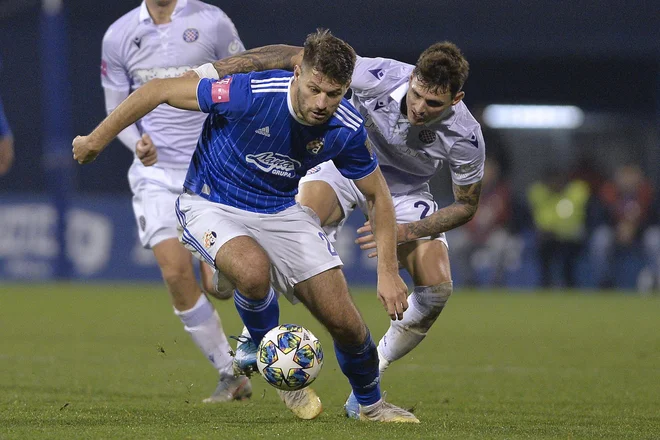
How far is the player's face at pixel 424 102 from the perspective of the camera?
6047 millimetres

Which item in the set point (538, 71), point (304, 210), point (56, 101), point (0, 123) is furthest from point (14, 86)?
point (304, 210)

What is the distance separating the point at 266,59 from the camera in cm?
623

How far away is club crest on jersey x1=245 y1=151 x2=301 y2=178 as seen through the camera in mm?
5645

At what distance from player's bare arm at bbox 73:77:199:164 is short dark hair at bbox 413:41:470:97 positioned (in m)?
1.17

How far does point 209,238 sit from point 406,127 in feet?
4.68

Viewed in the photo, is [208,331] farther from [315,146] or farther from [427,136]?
[315,146]

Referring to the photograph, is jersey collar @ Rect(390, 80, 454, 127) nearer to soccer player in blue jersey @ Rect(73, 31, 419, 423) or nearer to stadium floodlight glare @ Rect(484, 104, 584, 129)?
soccer player in blue jersey @ Rect(73, 31, 419, 423)

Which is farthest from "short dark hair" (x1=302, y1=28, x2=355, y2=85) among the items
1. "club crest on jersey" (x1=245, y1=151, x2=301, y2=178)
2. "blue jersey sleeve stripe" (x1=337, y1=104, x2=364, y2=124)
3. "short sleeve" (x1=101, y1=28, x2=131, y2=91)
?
"short sleeve" (x1=101, y1=28, x2=131, y2=91)

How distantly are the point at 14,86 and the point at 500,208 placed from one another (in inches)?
367

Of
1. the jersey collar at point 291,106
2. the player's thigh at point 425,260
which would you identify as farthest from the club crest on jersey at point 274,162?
the player's thigh at point 425,260

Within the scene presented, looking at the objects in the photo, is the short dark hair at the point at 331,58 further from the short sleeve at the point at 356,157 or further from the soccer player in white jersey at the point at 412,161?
the soccer player in white jersey at the point at 412,161

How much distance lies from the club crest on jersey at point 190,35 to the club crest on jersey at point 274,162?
6.55 feet

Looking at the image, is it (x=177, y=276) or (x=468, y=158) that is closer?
(x=468, y=158)

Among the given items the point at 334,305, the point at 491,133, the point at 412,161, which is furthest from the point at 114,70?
the point at 491,133
